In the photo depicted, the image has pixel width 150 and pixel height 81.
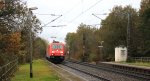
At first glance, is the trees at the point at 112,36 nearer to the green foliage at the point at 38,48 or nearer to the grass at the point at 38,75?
the green foliage at the point at 38,48

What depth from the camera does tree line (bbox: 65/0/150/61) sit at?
8862cm

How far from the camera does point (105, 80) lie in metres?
30.3

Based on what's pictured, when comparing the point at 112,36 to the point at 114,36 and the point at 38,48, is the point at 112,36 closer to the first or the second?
the point at 114,36

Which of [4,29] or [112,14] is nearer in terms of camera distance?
[4,29]

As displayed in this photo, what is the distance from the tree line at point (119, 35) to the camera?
88625 millimetres

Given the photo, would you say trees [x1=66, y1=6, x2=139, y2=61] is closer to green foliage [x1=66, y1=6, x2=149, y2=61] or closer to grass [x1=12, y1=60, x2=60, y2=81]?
green foliage [x1=66, y1=6, x2=149, y2=61]

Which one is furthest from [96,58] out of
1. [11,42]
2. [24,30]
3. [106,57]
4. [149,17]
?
[11,42]

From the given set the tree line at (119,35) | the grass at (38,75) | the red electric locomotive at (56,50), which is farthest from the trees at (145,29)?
the grass at (38,75)

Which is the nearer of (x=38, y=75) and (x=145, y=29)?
(x=38, y=75)

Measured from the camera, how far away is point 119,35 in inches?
3885

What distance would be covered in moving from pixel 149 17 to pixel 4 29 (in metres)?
56.1

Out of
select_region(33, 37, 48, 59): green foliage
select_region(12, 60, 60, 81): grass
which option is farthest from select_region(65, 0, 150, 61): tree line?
select_region(12, 60, 60, 81): grass

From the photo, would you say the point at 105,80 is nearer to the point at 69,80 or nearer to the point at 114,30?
the point at 69,80

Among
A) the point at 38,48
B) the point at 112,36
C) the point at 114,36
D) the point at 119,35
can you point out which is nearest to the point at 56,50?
the point at 112,36
